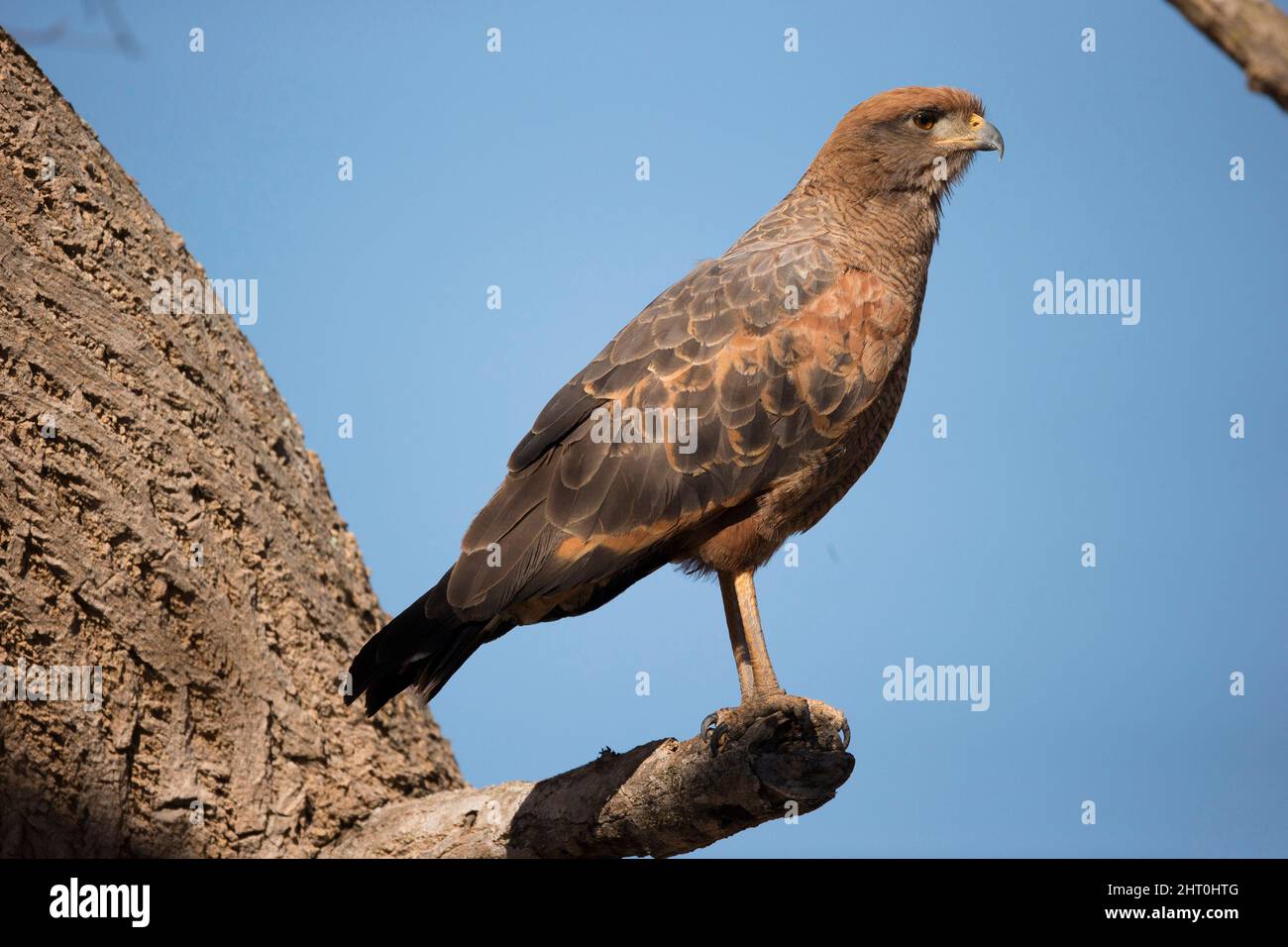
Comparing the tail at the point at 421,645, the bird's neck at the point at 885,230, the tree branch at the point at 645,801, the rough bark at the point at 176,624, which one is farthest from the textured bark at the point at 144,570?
the bird's neck at the point at 885,230

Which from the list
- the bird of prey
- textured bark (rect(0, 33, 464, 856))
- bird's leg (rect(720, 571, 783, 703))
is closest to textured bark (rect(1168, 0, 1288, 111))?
the bird of prey

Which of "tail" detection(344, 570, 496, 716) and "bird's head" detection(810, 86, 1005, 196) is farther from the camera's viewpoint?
"bird's head" detection(810, 86, 1005, 196)

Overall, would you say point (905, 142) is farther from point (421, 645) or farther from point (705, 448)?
point (421, 645)

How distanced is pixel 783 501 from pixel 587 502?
75 cm

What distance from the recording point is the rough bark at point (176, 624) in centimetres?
499

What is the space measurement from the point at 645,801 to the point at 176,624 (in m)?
2.29

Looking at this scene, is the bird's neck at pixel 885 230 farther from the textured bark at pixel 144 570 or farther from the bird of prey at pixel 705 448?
the textured bark at pixel 144 570

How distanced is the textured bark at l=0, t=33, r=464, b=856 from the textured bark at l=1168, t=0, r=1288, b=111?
4588 millimetres

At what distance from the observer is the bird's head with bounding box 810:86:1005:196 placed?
210 inches

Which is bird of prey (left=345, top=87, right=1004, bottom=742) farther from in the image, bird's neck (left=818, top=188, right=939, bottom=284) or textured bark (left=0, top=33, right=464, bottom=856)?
textured bark (left=0, top=33, right=464, bottom=856)

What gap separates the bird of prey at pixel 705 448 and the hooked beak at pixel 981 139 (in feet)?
1.51
